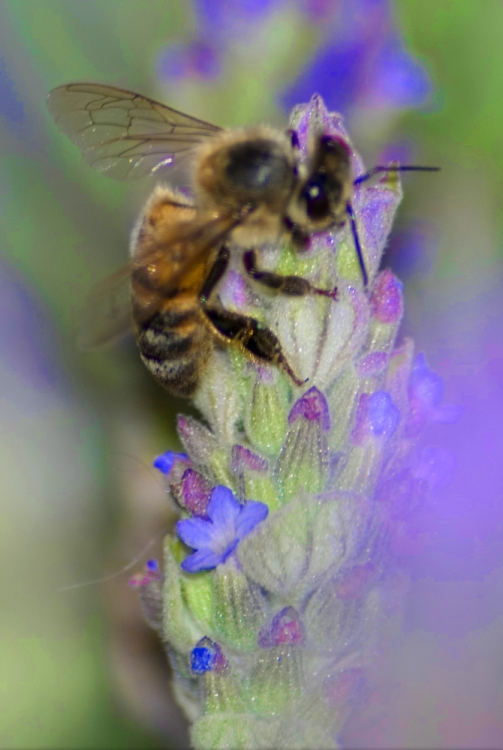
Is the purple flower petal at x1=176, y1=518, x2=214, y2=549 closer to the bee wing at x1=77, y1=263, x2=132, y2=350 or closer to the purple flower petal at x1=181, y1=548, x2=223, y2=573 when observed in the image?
the purple flower petal at x1=181, y1=548, x2=223, y2=573

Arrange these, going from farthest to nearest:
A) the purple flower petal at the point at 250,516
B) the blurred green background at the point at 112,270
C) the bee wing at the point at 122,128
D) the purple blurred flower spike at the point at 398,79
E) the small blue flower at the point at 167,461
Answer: the purple blurred flower spike at the point at 398,79, the blurred green background at the point at 112,270, the bee wing at the point at 122,128, the small blue flower at the point at 167,461, the purple flower petal at the point at 250,516

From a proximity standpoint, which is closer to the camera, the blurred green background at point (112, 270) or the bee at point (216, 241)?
the bee at point (216, 241)

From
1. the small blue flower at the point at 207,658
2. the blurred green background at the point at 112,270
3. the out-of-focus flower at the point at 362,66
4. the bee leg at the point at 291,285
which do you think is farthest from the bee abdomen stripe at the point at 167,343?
the out-of-focus flower at the point at 362,66

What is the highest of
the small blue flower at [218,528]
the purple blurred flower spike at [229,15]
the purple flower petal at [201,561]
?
the purple blurred flower spike at [229,15]

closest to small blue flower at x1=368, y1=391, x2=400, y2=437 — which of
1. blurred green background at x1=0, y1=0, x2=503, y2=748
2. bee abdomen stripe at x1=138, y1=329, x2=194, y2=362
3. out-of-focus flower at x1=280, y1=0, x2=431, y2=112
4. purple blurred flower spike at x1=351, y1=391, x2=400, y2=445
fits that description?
purple blurred flower spike at x1=351, y1=391, x2=400, y2=445

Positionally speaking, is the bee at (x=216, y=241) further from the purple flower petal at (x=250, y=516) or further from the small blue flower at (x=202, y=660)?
the small blue flower at (x=202, y=660)
